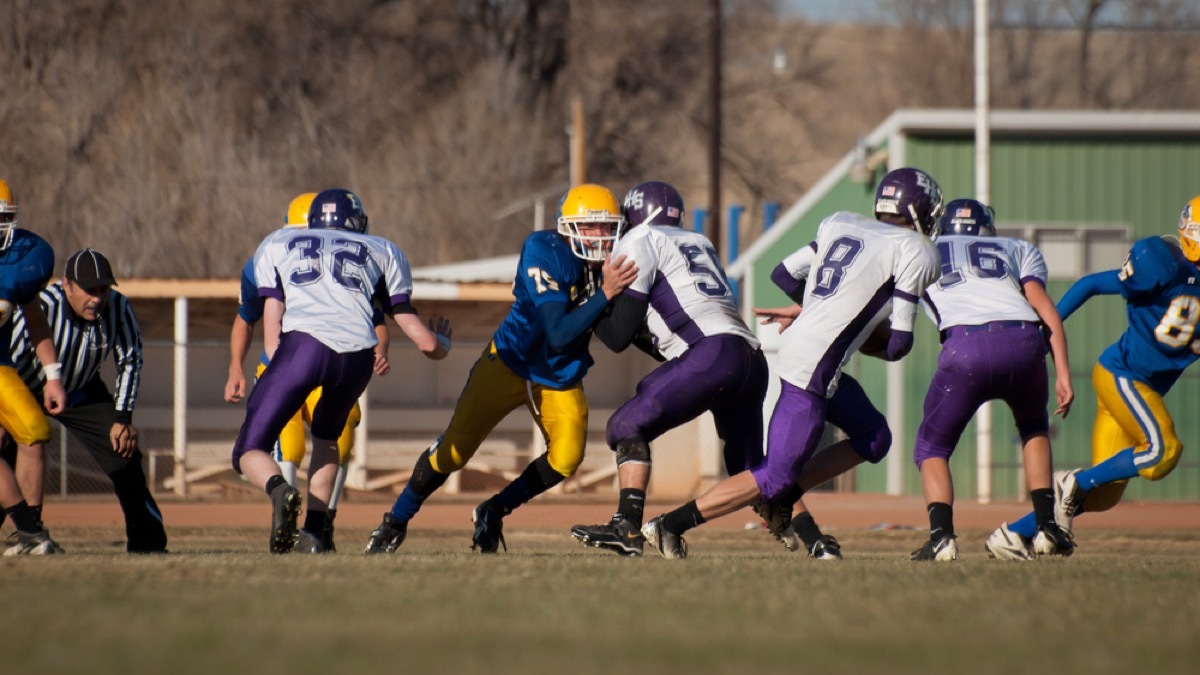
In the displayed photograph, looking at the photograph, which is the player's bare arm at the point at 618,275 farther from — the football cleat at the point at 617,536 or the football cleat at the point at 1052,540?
the football cleat at the point at 1052,540

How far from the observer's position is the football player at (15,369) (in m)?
8.45

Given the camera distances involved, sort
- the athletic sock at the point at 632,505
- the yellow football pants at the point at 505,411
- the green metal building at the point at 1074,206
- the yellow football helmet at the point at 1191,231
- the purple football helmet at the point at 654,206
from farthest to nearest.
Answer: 1. the green metal building at the point at 1074,206
2. the yellow football helmet at the point at 1191,231
3. the yellow football pants at the point at 505,411
4. the purple football helmet at the point at 654,206
5. the athletic sock at the point at 632,505

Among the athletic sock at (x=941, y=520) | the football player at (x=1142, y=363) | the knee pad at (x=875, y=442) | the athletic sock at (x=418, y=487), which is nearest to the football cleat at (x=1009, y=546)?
the football player at (x=1142, y=363)

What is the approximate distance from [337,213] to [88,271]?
1.53m

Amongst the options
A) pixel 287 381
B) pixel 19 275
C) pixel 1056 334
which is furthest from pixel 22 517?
pixel 1056 334

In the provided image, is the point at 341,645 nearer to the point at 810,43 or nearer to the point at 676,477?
the point at 676,477

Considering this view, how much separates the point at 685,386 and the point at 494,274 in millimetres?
15807

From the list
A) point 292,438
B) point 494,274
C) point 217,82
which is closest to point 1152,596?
point 292,438

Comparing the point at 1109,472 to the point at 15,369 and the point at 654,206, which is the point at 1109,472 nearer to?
the point at 654,206

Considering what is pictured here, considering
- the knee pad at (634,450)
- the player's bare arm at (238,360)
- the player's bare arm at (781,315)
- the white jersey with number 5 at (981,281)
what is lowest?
the knee pad at (634,450)

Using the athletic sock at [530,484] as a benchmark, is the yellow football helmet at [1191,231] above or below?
above

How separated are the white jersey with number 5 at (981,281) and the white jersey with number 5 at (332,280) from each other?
9.45 ft

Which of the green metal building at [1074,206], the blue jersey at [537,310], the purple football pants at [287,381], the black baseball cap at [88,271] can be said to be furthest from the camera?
the green metal building at [1074,206]

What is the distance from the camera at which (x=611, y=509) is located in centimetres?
1698
